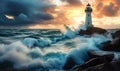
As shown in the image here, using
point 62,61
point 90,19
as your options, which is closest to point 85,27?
point 90,19

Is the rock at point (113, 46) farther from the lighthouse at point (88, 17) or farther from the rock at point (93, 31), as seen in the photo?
the lighthouse at point (88, 17)

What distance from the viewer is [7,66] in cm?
1537

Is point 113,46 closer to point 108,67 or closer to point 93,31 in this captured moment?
point 108,67

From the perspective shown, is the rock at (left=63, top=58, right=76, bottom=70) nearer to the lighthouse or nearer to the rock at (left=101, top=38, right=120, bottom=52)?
the rock at (left=101, top=38, right=120, bottom=52)

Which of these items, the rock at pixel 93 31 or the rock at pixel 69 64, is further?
the rock at pixel 93 31

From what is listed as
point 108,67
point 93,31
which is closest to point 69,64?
point 108,67

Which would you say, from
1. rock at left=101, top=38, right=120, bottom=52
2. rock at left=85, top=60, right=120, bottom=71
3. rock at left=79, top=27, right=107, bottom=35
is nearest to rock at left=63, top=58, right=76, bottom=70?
rock at left=85, top=60, right=120, bottom=71

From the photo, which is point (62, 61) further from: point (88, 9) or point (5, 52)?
point (88, 9)

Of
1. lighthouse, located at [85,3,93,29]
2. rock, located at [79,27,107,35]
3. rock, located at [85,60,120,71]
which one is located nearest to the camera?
rock, located at [85,60,120,71]

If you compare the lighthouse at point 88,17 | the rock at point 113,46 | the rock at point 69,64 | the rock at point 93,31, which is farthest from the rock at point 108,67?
the lighthouse at point 88,17

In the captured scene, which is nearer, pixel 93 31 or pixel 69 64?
pixel 69 64

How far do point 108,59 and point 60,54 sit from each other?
5.82m

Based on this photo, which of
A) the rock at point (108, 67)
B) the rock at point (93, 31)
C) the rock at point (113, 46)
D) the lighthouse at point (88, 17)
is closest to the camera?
the rock at point (108, 67)

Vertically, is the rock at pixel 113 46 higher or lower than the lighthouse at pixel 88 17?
lower
